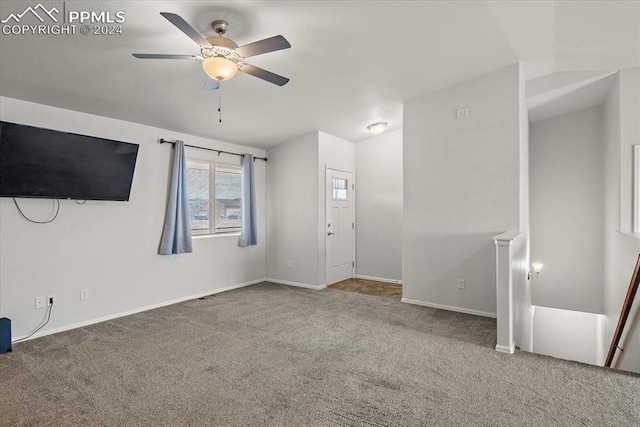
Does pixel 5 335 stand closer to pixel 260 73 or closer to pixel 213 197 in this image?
pixel 213 197

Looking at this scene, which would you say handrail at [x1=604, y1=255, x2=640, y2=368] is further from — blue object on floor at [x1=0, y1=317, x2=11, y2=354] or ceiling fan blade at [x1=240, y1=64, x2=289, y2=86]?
blue object on floor at [x1=0, y1=317, x2=11, y2=354]

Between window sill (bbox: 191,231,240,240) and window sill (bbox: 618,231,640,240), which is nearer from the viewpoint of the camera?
window sill (bbox: 618,231,640,240)

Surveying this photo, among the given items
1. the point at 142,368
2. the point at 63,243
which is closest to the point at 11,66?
the point at 63,243

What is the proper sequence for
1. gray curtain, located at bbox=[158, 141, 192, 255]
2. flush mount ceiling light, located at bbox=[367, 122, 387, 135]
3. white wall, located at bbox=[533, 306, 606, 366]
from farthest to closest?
white wall, located at bbox=[533, 306, 606, 366], flush mount ceiling light, located at bbox=[367, 122, 387, 135], gray curtain, located at bbox=[158, 141, 192, 255]

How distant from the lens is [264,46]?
92.8 inches

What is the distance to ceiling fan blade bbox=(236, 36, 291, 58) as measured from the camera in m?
2.26

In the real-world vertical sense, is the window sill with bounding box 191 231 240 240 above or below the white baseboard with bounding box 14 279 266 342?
above

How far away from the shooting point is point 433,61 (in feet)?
12.4

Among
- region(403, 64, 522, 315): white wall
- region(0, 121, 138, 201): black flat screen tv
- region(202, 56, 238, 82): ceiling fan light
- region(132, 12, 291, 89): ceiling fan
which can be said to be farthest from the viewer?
region(403, 64, 522, 315): white wall

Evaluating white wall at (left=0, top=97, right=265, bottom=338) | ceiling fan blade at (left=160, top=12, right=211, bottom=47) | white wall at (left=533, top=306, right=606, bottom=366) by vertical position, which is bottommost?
white wall at (left=533, top=306, right=606, bottom=366)

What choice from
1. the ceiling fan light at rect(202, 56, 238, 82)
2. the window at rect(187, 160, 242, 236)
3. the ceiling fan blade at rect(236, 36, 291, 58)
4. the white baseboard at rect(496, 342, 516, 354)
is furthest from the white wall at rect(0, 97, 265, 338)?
the white baseboard at rect(496, 342, 516, 354)

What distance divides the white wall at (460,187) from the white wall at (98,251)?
10.3ft

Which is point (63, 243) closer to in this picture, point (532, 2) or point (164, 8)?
point (164, 8)

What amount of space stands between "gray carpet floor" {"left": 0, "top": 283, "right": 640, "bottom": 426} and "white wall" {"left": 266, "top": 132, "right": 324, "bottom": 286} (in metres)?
1.84
